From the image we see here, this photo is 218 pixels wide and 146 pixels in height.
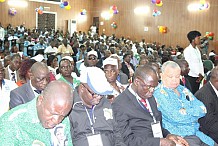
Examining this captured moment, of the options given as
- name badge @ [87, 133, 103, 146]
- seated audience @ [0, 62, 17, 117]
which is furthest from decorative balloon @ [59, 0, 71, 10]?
name badge @ [87, 133, 103, 146]

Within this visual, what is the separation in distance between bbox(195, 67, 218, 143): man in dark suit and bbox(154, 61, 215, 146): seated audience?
4.2 inches

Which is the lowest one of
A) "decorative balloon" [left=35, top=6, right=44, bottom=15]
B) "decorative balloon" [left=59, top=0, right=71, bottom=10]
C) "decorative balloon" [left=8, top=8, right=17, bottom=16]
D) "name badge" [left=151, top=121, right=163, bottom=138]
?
"name badge" [left=151, top=121, right=163, bottom=138]

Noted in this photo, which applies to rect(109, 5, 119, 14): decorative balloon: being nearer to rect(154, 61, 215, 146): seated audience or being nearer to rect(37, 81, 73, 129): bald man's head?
rect(154, 61, 215, 146): seated audience

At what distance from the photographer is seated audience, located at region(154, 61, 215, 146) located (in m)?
2.84

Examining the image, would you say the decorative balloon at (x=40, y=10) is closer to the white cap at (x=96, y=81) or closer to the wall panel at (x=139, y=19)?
the wall panel at (x=139, y=19)

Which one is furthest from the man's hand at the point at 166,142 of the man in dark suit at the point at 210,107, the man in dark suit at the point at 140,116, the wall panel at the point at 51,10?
the wall panel at the point at 51,10

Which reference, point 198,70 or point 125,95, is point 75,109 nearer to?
point 125,95

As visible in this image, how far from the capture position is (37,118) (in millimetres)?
1604

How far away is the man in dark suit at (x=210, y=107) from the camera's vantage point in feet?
9.84

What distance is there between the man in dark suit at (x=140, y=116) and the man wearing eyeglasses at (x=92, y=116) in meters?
0.14

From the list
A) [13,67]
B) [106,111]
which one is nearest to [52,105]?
[106,111]

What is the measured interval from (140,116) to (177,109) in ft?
1.63

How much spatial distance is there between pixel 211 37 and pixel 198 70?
871 cm

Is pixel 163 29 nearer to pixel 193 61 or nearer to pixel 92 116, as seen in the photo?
pixel 193 61
